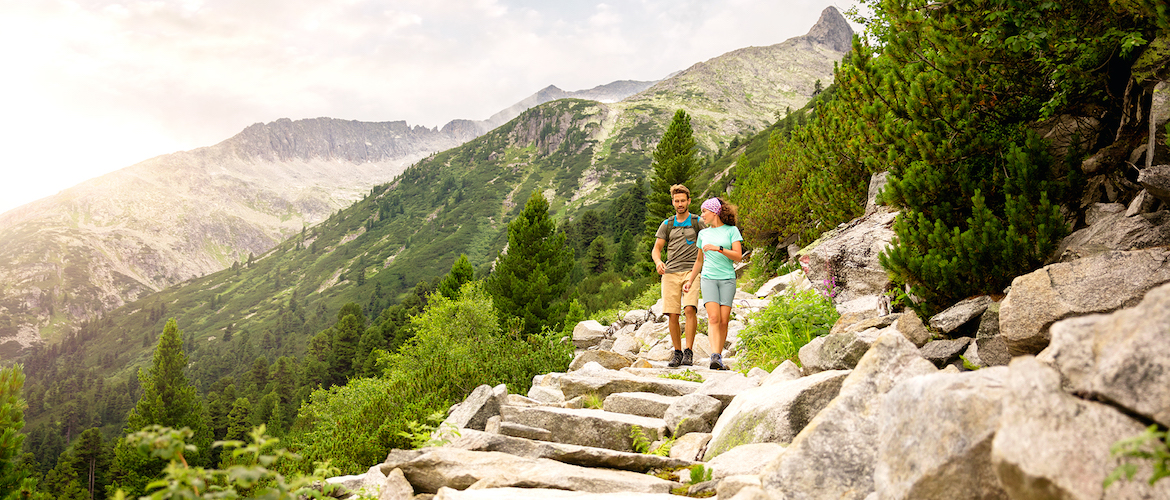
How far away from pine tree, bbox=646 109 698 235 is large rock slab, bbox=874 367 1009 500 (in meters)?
34.9

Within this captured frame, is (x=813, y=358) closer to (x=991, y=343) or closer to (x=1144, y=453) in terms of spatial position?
(x=991, y=343)

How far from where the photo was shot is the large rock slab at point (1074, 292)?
3.40 metres

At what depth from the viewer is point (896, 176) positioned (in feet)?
22.7

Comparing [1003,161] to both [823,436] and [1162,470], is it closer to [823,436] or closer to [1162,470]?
[823,436]

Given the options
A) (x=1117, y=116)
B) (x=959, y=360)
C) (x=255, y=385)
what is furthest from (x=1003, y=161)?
(x=255, y=385)

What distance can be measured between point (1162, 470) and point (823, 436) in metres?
1.65

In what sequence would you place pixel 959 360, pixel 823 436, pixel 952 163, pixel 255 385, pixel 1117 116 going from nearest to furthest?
pixel 823 436
pixel 959 360
pixel 1117 116
pixel 952 163
pixel 255 385

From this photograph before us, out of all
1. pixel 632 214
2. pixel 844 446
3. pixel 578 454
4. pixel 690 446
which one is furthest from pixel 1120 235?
pixel 632 214

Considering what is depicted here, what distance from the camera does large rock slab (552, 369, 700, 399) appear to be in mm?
6867

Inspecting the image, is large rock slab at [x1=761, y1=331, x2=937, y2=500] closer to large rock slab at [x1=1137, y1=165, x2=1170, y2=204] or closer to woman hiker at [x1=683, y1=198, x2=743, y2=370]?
large rock slab at [x1=1137, y1=165, x2=1170, y2=204]

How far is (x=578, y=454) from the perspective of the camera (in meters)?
4.50

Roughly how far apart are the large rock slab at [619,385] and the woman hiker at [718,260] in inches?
49.1

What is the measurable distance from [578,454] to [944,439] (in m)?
2.92

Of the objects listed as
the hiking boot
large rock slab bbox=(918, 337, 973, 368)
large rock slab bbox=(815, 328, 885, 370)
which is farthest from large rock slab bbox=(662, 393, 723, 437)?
the hiking boot
